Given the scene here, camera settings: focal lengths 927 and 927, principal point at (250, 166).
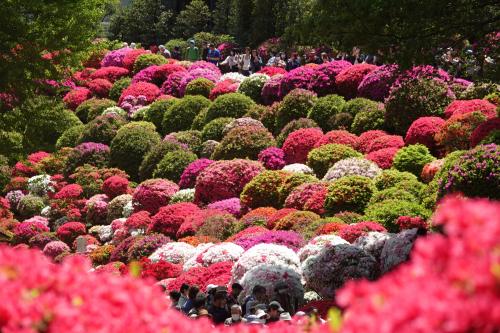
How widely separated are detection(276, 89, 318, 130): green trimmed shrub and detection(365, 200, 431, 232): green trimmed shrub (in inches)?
360

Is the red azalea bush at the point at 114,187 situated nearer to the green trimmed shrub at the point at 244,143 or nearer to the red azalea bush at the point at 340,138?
the green trimmed shrub at the point at 244,143

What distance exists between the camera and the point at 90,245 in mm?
23094

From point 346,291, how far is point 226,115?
24347 millimetres

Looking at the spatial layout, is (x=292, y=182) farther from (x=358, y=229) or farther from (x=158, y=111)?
(x=158, y=111)

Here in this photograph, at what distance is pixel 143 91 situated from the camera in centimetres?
3425

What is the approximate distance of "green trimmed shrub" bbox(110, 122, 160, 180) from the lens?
2816 centimetres

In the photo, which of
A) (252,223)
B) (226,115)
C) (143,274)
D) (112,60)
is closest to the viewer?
(143,274)

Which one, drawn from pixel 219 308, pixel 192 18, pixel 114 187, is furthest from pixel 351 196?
pixel 192 18

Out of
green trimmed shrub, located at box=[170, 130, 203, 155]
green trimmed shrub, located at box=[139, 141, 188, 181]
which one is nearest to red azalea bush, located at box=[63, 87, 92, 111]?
green trimmed shrub, located at box=[170, 130, 203, 155]

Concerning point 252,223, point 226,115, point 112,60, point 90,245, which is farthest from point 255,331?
point 112,60

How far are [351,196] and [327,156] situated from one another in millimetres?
3353

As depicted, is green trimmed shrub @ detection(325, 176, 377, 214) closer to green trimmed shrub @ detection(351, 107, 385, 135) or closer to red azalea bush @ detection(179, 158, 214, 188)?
green trimmed shrub @ detection(351, 107, 385, 135)

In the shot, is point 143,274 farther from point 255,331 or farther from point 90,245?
point 255,331

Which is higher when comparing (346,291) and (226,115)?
(346,291)
